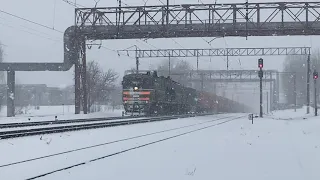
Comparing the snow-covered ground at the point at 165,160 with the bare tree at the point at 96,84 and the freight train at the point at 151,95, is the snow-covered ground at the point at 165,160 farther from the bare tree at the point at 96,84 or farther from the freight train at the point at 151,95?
the bare tree at the point at 96,84

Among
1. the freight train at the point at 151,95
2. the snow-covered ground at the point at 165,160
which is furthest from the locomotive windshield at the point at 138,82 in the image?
the snow-covered ground at the point at 165,160

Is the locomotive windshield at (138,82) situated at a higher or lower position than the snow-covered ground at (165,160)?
higher

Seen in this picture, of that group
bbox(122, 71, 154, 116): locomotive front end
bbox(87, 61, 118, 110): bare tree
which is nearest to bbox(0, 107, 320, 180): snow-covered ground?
bbox(122, 71, 154, 116): locomotive front end

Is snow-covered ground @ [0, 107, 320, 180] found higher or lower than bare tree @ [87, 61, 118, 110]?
lower

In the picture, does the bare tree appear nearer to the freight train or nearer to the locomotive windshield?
the freight train

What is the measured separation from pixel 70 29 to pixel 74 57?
9.46ft

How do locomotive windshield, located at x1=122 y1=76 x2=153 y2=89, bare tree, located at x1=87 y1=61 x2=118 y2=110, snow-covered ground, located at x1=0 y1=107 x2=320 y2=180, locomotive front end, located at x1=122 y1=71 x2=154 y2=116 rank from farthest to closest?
bare tree, located at x1=87 y1=61 x2=118 y2=110, locomotive windshield, located at x1=122 y1=76 x2=153 y2=89, locomotive front end, located at x1=122 y1=71 x2=154 y2=116, snow-covered ground, located at x1=0 y1=107 x2=320 y2=180

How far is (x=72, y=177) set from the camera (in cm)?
936

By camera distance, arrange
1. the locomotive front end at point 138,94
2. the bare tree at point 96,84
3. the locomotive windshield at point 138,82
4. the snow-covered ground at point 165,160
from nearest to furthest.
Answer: the snow-covered ground at point 165,160
the locomotive front end at point 138,94
the locomotive windshield at point 138,82
the bare tree at point 96,84

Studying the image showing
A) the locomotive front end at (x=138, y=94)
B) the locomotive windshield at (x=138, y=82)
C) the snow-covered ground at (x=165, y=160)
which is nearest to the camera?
the snow-covered ground at (x=165, y=160)

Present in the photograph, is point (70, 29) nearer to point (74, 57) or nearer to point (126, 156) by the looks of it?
point (74, 57)

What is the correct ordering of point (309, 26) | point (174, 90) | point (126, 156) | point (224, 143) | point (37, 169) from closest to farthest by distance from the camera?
point (37, 169)
point (126, 156)
point (224, 143)
point (309, 26)
point (174, 90)

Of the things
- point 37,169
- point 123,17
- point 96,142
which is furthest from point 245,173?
point 123,17

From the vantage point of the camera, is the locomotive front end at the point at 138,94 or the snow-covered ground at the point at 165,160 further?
the locomotive front end at the point at 138,94
